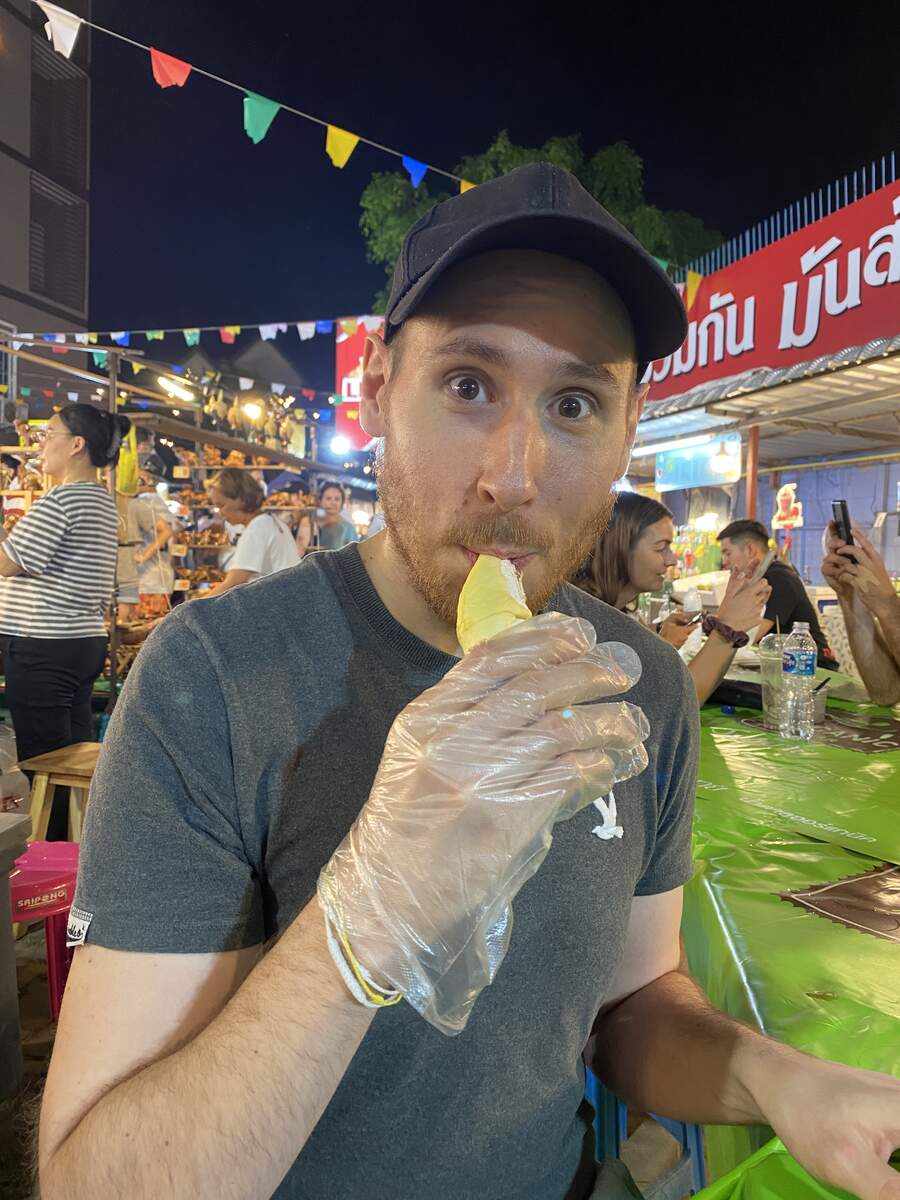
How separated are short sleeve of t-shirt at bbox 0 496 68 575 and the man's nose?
4152mm

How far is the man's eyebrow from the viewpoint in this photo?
1047 millimetres

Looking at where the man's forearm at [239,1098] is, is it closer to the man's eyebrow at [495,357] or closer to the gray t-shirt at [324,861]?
the gray t-shirt at [324,861]

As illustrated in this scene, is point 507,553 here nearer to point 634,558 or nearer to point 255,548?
point 634,558

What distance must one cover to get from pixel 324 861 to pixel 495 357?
78 cm

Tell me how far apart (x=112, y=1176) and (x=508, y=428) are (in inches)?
39.5

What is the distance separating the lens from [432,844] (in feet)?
2.42

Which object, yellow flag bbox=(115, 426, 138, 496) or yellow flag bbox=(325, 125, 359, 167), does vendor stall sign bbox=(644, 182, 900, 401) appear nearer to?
yellow flag bbox=(325, 125, 359, 167)

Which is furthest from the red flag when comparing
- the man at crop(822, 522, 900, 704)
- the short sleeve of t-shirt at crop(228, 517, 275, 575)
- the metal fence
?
the metal fence

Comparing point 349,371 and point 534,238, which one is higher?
point 349,371

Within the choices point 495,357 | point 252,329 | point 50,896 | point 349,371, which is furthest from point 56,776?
point 349,371

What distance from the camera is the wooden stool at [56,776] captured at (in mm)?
3676

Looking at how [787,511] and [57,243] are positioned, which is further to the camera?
[57,243]

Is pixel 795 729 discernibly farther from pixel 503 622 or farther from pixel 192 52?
pixel 192 52

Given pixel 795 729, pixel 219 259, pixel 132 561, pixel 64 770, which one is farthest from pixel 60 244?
pixel 795 729
